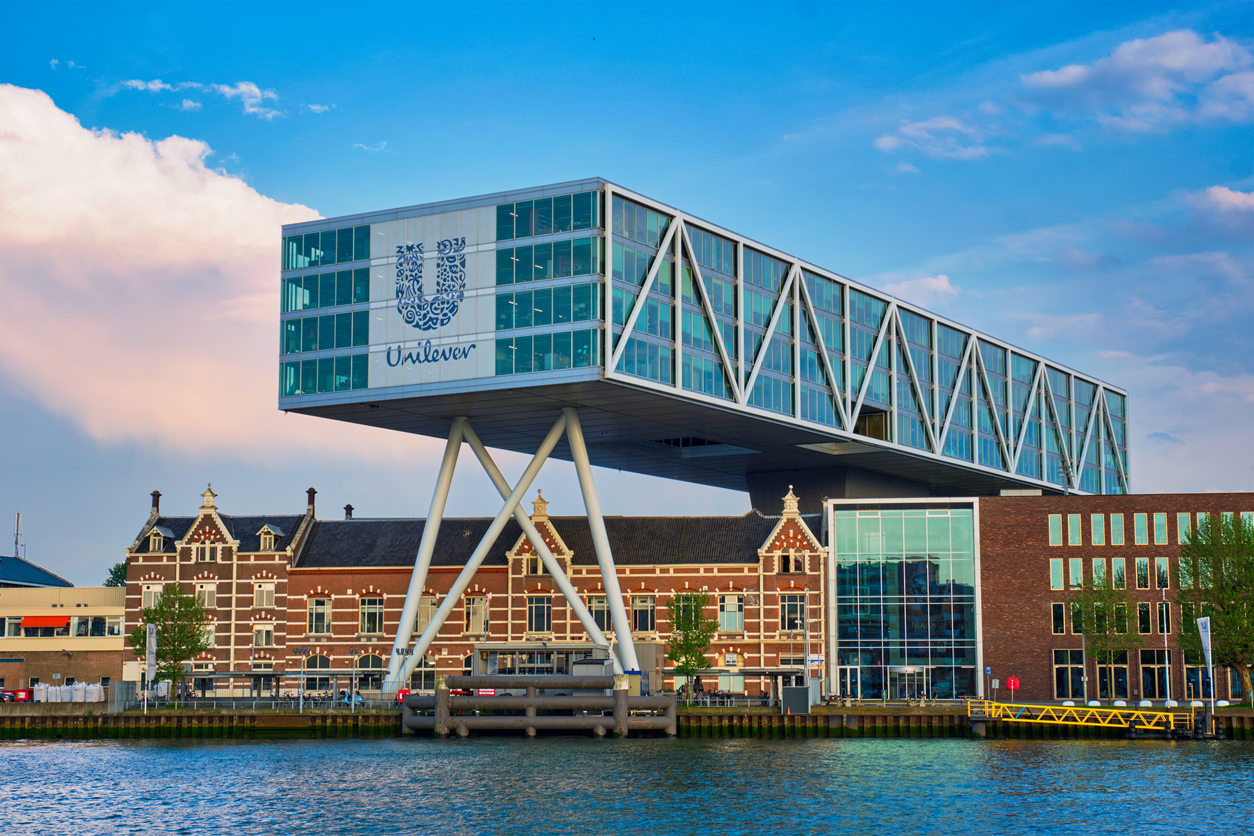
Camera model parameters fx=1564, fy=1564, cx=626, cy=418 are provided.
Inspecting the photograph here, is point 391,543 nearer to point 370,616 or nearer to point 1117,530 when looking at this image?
point 370,616

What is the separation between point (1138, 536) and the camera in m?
98.7

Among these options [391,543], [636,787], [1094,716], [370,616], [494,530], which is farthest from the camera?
[391,543]

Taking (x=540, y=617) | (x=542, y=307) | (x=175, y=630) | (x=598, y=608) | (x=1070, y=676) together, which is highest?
(x=542, y=307)

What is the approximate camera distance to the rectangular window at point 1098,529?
99.1m

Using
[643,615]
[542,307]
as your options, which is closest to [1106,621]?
[643,615]

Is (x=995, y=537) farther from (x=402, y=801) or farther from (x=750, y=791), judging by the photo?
(x=402, y=801)

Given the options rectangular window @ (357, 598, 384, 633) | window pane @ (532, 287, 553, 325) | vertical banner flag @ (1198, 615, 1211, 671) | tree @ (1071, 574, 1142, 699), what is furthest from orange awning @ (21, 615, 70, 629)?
vertical banner flag @ (1198, 615, 1211, 671)

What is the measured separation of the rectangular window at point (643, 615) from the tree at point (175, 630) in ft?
91.5

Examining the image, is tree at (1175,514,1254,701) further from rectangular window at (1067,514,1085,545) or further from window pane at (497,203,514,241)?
window pane at (497,203,514,241)

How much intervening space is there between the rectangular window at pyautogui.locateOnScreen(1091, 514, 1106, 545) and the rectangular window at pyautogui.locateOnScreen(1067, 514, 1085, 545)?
74cm

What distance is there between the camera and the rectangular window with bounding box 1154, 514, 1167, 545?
322ft

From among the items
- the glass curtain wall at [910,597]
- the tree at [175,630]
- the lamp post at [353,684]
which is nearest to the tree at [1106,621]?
the glass curtain wall at [910,597]

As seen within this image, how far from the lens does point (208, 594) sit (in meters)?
107

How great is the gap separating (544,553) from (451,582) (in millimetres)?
13289
